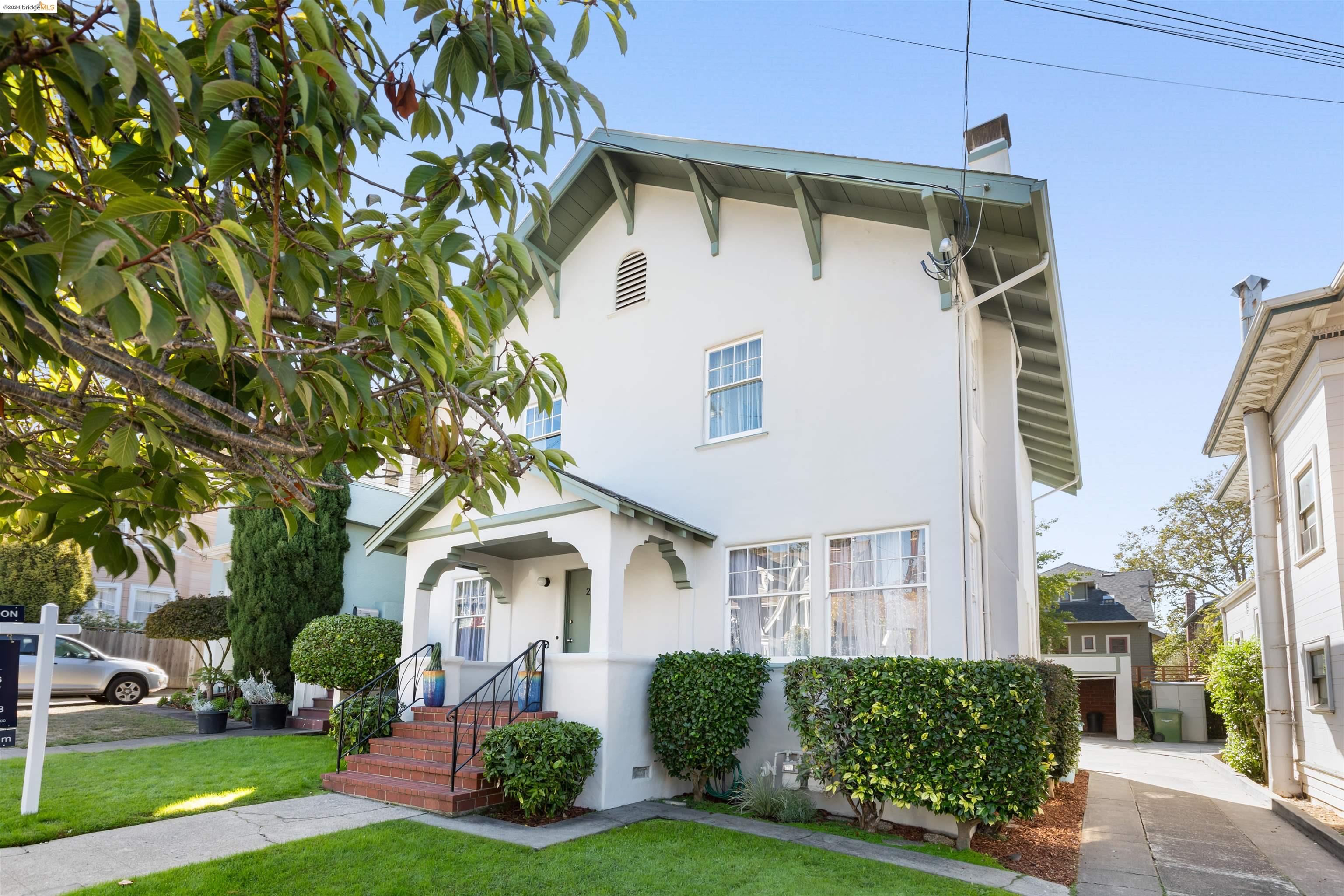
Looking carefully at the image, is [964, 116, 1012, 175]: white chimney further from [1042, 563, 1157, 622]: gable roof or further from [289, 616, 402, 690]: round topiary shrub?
[1042, 563, 1157, 622]: gable roof

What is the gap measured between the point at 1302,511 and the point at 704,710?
8.36 m

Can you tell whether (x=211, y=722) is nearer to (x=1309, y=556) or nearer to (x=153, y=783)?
(x=153, y=783)

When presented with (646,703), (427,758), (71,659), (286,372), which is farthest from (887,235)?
(71,659)

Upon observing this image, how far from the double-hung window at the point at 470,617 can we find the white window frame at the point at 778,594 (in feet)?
14.7

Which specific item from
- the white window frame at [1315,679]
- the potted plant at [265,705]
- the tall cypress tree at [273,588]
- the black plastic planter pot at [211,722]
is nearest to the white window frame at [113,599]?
the tall cypress tree at [273,588]

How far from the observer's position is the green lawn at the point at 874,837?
25.5 feet

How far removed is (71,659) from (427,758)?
11020 mm

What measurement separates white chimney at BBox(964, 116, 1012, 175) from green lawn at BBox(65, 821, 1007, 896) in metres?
7.98

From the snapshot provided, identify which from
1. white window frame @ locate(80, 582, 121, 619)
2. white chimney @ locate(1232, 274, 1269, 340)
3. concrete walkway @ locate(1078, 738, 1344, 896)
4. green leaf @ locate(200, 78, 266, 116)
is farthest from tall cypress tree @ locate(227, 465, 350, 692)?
white chimney @ locate(1232, 274, 1269, 340)

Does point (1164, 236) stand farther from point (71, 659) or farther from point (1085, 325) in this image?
point (71, 659)

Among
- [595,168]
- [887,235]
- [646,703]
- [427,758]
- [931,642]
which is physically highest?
[595,168]

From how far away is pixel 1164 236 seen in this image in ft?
43.1

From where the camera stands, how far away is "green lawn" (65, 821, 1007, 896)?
6164mm

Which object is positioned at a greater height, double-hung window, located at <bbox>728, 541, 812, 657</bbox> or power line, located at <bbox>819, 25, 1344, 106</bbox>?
power line, located at <bbox>819, 25, 1344, 106</bbox>
